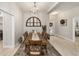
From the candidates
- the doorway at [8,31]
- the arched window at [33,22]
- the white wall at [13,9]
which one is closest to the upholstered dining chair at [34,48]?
the white wall at [13,9]

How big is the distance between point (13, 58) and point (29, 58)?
0.69ft

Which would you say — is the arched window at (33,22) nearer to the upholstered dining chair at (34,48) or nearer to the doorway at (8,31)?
the doorway at (8,31)

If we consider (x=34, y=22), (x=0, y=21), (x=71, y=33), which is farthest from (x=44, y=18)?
(x=0, y=21)

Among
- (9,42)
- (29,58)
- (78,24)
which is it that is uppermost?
(78,24)

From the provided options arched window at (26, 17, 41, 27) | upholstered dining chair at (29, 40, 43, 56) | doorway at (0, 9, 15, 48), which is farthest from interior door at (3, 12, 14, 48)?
arched window at (26, 17, 41, 27)

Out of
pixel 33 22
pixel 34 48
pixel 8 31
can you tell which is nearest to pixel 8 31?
pixel 8 31

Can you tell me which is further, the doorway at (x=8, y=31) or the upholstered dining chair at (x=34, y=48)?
the doorway at (x=8, y=31)

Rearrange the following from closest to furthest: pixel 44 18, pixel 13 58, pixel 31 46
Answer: pixel 13 58
pixel 31 46
pixel 44 18

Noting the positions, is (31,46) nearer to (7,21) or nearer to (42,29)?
(7,21)

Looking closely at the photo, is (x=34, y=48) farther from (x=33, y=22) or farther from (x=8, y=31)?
(x=33, y=22)

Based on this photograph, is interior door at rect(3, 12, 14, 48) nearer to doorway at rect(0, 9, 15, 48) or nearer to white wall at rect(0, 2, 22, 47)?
doorway at rect(0, 9, 15, 48)

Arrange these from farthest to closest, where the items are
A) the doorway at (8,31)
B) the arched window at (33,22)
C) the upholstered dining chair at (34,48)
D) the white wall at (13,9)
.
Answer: the arched window at (33,22)
the doorway at (8,31)
the white wall at (13,9)
the upholstered dining chair at (34,48)

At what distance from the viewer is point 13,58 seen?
1.45 meters

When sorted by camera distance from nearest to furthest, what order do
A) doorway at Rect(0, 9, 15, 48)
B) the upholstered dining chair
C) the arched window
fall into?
the upholstered dining chair, doorway at Rect(0, 9, 15, 48), the arched window
